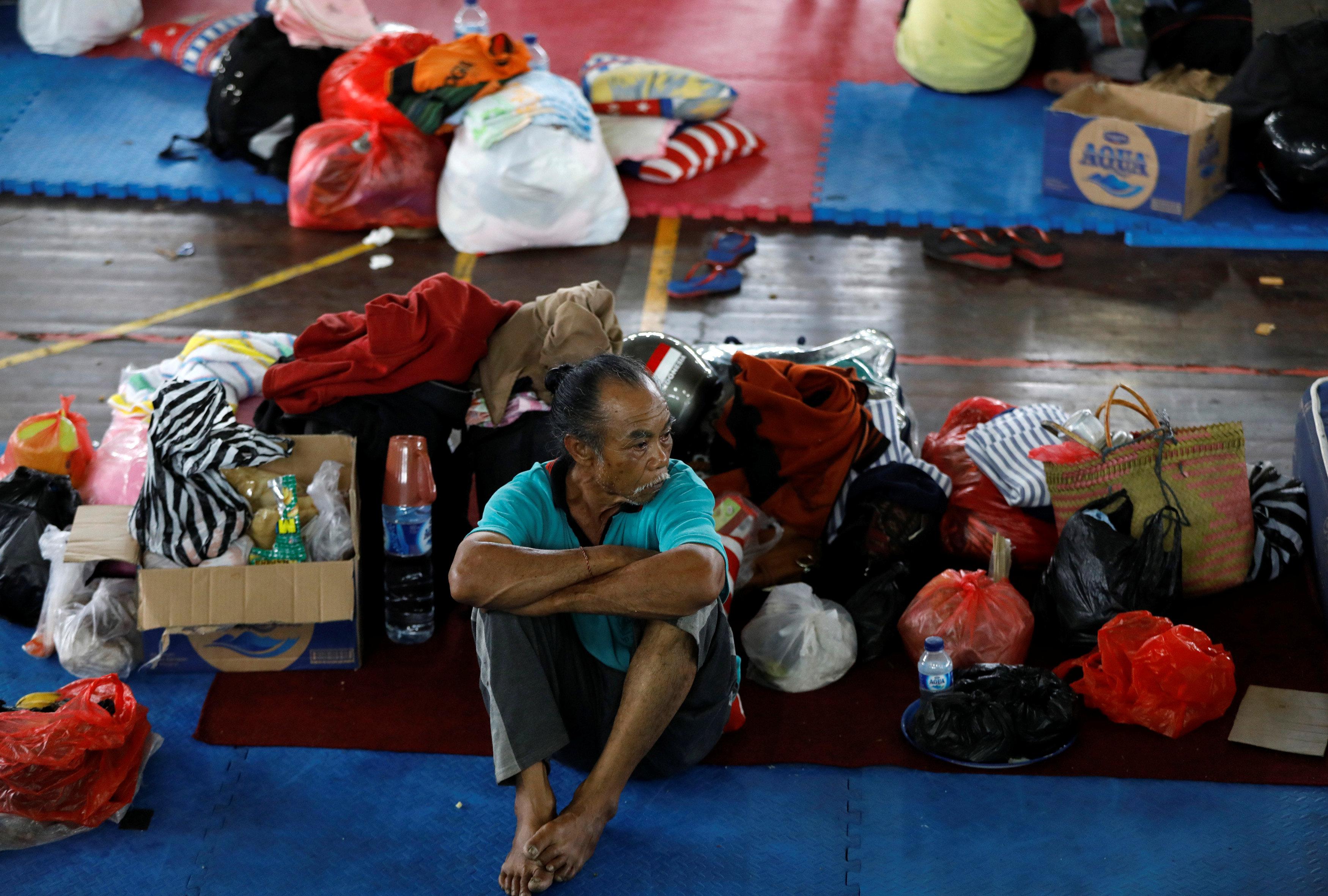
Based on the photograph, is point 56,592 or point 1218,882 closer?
point 1218,882

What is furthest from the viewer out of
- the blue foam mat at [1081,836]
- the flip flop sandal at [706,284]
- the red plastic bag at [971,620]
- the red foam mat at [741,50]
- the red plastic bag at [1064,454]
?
the red foam mat at [741,50]

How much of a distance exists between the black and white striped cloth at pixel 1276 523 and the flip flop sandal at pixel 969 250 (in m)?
2.48

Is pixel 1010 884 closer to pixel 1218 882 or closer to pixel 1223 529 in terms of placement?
pixel 1218 882

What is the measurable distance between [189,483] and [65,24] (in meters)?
6.93

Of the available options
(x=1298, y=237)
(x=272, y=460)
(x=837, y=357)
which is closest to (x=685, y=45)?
(x=1298, y=237)

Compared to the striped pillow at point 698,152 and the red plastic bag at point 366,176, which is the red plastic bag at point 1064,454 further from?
the red plastic bag at point 366,176

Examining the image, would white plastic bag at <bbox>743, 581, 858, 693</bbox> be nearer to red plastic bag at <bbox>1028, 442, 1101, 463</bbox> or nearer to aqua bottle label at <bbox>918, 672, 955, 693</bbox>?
aqua bottle label at <bbox>918, 672, 955, 693</bbox>

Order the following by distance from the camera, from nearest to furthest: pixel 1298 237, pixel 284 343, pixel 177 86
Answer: pixel 284 343, pixel 1298 237, pixel 177 86

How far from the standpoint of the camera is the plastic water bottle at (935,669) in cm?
366

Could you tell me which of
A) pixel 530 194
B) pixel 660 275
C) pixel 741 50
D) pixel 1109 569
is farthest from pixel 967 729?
pixel 741 50

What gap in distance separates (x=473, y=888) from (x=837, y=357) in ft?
7.91

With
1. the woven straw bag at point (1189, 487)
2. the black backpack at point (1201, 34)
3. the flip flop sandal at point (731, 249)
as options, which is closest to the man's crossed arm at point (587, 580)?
the woven straw bag at point (1189, 487)

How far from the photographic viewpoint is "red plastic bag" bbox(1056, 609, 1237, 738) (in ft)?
11.8

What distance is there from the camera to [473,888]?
3.18 m
